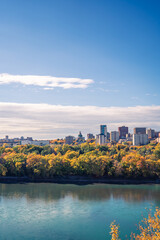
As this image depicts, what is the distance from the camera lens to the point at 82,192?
36.2 m

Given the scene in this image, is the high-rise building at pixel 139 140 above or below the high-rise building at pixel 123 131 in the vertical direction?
below

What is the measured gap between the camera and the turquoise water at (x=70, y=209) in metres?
19.9

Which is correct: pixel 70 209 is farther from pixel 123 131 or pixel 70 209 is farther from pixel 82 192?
pixel 123 131

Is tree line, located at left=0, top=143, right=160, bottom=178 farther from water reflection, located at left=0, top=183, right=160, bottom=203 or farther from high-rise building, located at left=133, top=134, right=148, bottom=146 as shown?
high-rise building, located at left=133, top=134, right=148, bottom=146

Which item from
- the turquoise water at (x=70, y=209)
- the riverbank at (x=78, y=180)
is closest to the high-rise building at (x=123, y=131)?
the riverbank at (x=78, y=180)

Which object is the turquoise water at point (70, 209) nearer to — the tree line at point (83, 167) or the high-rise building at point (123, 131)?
the tree line at point (83, 167)

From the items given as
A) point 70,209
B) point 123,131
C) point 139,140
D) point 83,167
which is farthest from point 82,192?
point 123,131

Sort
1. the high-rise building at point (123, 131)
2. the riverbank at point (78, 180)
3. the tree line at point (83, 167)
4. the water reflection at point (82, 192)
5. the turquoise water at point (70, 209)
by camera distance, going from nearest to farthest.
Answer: the turquoise water at point (70, 209)
the water reflection at point (82, 192)
the riverbank at point (78, 180)
the tree line at point (83, 167)
the high-rise building at point (123, 131)

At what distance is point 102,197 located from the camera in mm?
32969

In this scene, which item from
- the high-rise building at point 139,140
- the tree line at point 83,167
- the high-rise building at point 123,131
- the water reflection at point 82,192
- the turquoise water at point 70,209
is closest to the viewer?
the turquoise water at point 70,209

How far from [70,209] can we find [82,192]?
32.0 ft

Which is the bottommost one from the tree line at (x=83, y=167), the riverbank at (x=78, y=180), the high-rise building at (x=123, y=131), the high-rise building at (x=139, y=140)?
the riverbank at (x=78, y=180)

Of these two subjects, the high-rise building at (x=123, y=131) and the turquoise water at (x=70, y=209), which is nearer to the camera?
the turquoise water at (x=70, y=209)

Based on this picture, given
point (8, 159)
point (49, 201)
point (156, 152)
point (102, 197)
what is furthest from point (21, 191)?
point (156, 152)
